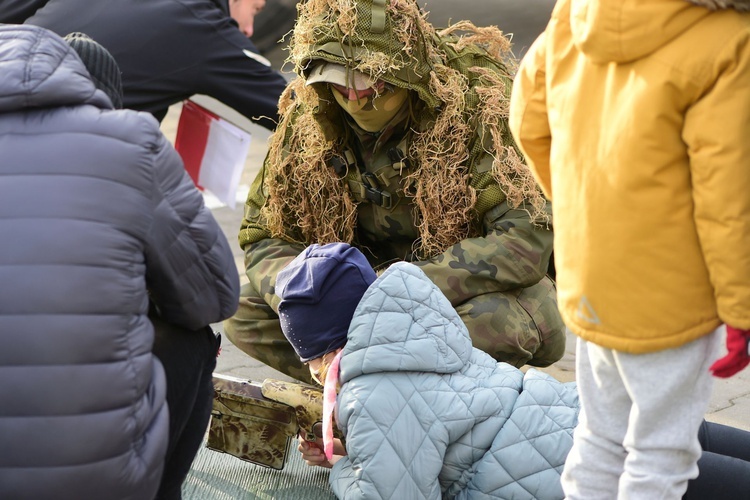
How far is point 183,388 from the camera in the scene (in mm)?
2277

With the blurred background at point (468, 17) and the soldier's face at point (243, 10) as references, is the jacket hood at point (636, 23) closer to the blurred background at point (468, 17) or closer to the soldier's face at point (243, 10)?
the soldier's face at point (243, 10)

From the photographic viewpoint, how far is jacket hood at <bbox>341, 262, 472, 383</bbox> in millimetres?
2373

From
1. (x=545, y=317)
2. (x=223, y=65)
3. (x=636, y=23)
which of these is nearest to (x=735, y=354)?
(x=636, y=23)

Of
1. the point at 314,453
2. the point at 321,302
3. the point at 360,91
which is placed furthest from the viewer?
the point at 360,91

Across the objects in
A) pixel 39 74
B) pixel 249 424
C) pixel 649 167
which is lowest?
pixel 249 424

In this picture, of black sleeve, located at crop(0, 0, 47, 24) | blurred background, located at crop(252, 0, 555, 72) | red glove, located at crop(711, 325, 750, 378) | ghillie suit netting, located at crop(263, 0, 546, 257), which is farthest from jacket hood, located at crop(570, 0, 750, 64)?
blurred background, located at crop(252, 0, 555, 72)

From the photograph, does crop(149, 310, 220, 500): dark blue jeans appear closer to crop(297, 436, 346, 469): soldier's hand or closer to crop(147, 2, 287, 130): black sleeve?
crop(297, 436, 346, 469): soldier's hand

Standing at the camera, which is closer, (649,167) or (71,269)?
(649,167)

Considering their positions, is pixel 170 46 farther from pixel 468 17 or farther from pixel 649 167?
pixel 468 17

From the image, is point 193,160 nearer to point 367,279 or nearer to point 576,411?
point 367,279

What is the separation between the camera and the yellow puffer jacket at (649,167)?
1.70 metres

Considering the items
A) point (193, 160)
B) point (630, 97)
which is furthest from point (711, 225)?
point (193, 160)

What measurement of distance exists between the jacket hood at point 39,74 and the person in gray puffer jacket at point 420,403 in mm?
742

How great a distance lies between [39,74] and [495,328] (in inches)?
59.8
